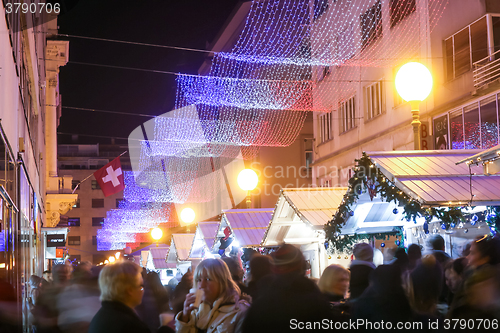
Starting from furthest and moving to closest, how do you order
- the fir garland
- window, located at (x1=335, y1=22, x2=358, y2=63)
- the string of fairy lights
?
window, located at (x1=335, y1=22, x2=358, y2=63) → the string of fairy lights → the fir garland

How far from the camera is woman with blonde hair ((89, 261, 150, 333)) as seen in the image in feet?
13.0

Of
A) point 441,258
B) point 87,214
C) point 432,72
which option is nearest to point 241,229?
point 441,258

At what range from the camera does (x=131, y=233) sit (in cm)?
7344

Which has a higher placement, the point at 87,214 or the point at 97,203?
the point at 97,203

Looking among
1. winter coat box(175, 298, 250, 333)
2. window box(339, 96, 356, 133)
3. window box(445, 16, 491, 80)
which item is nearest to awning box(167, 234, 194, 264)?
window box(339, 96, 356, 133)

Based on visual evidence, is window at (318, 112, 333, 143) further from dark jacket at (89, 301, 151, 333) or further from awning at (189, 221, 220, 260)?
dark jacket at (89, 301, 151, 333)

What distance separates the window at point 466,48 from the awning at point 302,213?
7837 mm

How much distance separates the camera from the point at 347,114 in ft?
94.4

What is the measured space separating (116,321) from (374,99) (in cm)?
2296

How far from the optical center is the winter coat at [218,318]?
4855 mm

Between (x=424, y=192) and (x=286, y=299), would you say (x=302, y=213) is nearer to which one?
(x=424, y=192)

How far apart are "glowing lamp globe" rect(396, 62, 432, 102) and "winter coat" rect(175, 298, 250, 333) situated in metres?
6.27

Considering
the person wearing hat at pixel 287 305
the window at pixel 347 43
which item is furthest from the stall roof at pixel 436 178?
the window at pixel 347 43

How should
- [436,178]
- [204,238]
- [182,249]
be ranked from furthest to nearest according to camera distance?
[182,249] → [204,238] → [436,178]
